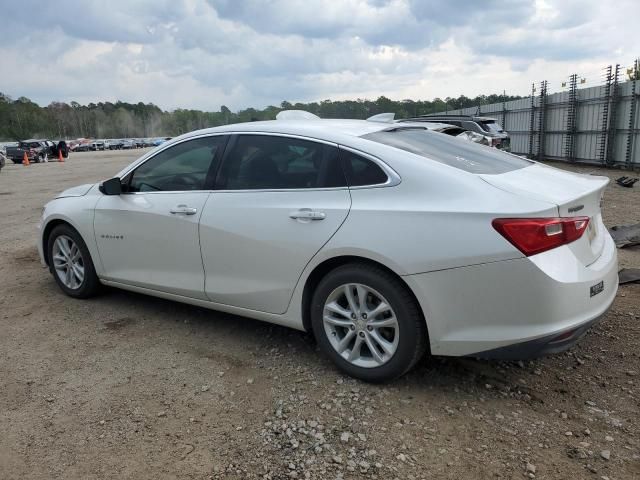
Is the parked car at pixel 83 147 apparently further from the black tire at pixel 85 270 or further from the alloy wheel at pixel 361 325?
the alloy wheel at pixel 361 325

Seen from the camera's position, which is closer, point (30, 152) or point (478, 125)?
point (478, 125)

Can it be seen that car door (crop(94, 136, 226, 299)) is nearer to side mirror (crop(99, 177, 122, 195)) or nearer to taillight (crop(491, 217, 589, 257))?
side mirror (crop(99, 177, 122, 195))

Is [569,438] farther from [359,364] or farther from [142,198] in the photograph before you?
[142,198]

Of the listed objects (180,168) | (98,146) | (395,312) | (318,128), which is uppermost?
(318,128)

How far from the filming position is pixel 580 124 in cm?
2002

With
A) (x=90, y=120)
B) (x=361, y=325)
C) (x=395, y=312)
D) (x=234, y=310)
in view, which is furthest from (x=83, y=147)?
(x=395, y=312)

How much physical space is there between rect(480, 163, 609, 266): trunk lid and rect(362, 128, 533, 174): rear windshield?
14cm

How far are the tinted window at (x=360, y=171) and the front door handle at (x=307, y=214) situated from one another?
264 millimetres

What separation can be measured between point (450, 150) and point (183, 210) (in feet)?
6.40

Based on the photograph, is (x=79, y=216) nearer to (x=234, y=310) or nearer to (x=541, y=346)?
(x=234, y=310)

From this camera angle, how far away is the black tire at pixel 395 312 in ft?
9.90

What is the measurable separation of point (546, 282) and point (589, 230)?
2.02ft

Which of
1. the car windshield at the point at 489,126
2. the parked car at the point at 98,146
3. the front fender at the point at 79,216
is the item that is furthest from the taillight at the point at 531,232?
the parked car at the point at 98,146

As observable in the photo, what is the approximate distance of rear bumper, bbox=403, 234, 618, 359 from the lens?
2.73 metres
